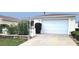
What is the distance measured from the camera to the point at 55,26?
1396 inches

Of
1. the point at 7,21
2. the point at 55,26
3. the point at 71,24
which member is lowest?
the point at 55,26

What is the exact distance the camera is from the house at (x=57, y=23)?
34.5m

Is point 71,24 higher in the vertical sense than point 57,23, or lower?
lower

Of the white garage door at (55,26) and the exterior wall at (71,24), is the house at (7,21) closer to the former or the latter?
the white garage door at (55,26)

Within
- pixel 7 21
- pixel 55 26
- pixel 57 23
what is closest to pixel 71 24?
pixel 57 23

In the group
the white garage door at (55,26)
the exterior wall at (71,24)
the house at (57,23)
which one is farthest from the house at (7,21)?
the exterior wall at (71,24)

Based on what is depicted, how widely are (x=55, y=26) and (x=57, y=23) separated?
0.54 m

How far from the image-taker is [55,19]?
3591cm

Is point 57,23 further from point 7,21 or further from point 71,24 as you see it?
point 7,21
